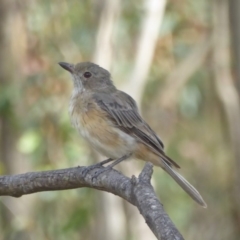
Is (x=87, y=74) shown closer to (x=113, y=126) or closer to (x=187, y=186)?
(x=113, y=126)

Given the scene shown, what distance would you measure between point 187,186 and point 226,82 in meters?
3.19

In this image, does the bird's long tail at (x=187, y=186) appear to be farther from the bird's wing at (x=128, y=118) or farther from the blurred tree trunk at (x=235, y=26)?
the blurred tree trunk at (x=235, y=26)

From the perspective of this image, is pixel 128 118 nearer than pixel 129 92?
Yes

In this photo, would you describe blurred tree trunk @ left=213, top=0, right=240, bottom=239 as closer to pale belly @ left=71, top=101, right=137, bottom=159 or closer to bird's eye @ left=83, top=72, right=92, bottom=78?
bird's eye @ left=83, top=72, right=92, bottom=78

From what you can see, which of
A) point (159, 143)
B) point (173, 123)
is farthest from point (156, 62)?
point (159, 143)

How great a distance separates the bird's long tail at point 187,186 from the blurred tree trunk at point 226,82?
2.14 metres

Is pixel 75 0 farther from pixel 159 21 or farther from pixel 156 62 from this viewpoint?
pixel 159 21

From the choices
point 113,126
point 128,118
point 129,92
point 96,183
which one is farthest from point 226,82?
point 96,183

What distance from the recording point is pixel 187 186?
5312 mm

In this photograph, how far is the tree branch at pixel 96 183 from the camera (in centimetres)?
333

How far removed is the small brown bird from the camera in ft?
18.0

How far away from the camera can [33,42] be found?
8930 millimetres

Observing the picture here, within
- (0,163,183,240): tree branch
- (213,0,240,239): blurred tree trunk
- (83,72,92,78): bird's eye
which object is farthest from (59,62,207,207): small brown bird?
(213,0,240,239): blurred tree trunk

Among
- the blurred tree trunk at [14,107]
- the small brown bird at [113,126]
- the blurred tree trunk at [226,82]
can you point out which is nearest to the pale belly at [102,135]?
the small brown bird at [113,126]
